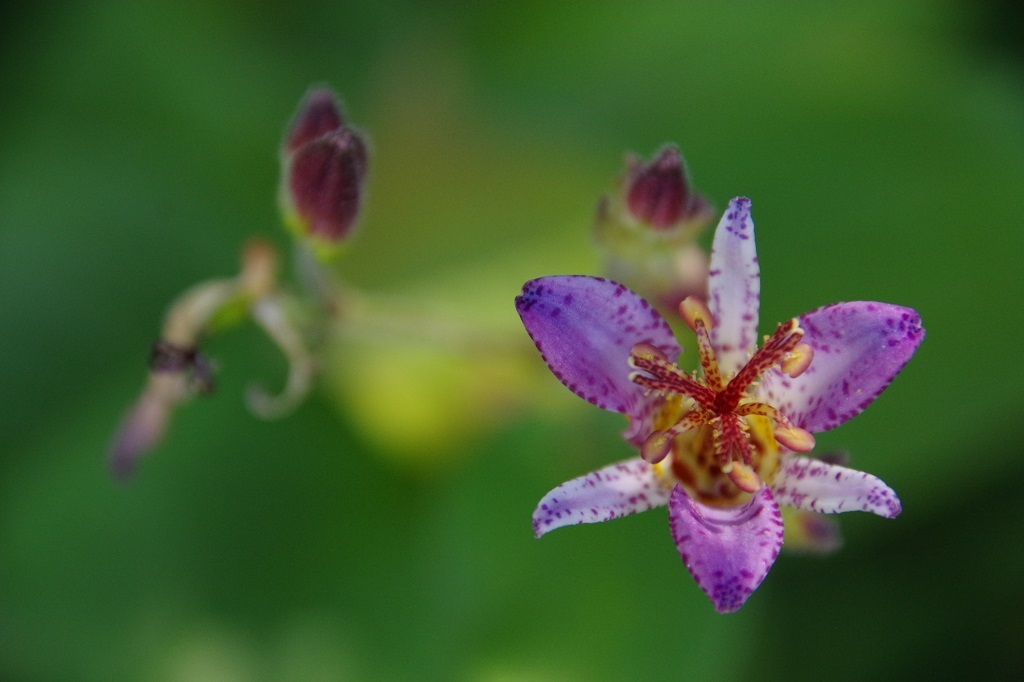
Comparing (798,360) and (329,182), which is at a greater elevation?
(329,182)

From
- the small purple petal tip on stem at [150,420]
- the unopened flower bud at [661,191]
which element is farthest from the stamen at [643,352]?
the small purple petal tip on stem at [150,420]

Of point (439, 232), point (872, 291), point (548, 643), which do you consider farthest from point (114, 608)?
point (872, 291)

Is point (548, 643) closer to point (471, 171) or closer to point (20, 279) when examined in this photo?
point (471, 171)

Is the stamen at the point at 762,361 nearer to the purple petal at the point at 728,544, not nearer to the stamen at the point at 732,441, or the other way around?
the stamen at the point at 732,441

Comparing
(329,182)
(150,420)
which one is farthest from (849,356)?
(150,420)

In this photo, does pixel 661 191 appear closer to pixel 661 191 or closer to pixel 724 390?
pixel 661 191

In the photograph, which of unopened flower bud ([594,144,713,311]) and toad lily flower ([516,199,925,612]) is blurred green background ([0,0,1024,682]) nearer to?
unopened flower bud ([594,144,713,311])

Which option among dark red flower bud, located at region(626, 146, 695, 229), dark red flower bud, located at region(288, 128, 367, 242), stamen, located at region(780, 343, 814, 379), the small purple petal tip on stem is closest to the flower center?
stamen, located at region(780, 343, 814, 379)
